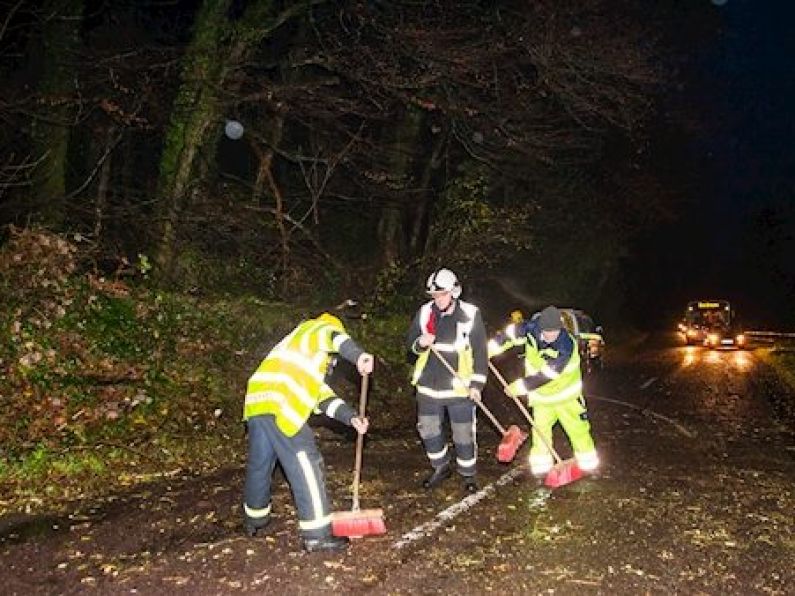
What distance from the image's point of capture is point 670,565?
5.49 m

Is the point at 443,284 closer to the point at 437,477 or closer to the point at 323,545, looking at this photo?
the point at 437,477

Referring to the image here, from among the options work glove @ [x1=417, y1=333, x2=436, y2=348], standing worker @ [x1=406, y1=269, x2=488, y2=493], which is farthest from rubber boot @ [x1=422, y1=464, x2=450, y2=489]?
work glove @ [x1=417, y1=333, x2=436, y2=348]

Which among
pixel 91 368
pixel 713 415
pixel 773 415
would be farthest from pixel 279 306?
pixel 773 415

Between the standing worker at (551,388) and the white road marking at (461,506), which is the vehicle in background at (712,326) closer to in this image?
the white road marking at (461,506)

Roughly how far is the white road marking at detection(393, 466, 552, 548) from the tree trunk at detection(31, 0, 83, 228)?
7559 mm

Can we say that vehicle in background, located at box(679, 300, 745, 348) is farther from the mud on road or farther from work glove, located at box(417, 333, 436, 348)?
work glove, located at box(417, 333, 436, 348)

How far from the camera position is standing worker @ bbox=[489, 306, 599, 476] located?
7.73m

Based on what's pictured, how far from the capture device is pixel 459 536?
6020 millimetres

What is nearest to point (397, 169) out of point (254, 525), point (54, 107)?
point (54, 107)

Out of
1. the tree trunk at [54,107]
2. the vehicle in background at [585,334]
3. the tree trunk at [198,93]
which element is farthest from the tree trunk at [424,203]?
the tree trunk at [54,107]

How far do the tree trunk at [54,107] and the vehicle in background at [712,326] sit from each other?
2364cm

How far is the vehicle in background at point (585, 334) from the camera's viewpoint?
1383cm

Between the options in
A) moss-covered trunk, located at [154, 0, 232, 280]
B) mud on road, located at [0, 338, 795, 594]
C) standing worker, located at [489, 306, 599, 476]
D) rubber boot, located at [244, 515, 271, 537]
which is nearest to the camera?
mud on road, located at [0, 338, 795, 594]

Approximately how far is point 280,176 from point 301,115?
756 cm
